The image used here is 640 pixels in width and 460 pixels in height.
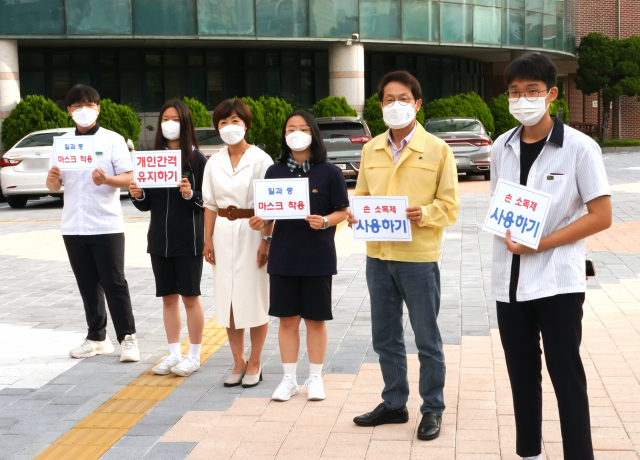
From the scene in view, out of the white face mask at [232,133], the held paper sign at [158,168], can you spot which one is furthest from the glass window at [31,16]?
the white face mask at [232,133]

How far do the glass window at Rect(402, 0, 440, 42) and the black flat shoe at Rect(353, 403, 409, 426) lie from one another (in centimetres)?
2644

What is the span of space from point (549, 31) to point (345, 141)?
66.9 feet

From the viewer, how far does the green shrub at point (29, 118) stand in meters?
22.4

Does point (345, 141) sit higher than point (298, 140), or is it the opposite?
point (298, 140)

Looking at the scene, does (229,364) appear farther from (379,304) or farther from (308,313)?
(379,304)

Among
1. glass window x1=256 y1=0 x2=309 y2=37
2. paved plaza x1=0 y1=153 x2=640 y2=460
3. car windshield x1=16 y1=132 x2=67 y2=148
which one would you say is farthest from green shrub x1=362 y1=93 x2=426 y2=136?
paved plaza x1=0 y1=153 x2=640 y2=460

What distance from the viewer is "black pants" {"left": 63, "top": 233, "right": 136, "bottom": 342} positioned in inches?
246

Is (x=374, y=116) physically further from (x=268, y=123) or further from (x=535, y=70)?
(x=535, y=70)

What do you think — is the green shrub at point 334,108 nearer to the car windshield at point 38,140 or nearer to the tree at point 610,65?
the car windshield at point 38,140

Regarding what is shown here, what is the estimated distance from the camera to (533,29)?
35.3 metres

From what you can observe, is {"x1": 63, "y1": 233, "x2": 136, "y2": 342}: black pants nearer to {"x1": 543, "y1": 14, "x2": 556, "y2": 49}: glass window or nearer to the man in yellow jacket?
the man in yellow jacket

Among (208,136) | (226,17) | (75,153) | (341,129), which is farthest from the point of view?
(226,17)

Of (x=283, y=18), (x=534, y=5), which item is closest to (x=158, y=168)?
(x=283, y=18)

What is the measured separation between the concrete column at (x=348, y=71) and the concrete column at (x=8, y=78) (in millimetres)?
10341
